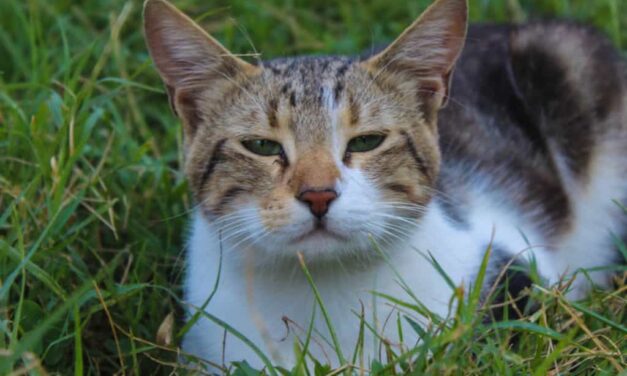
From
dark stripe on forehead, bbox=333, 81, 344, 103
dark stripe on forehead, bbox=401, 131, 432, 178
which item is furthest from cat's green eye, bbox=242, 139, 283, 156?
dark stripe on forehead, bbox=401, 131, 432, 178

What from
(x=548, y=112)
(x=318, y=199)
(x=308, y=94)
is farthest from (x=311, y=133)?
(x=548, y=112)

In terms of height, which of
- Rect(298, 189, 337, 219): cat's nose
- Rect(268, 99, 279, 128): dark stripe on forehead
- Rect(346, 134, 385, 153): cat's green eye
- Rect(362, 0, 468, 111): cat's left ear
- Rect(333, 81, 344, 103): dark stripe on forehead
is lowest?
Rect(298, 189, 337, 219): cat's nose

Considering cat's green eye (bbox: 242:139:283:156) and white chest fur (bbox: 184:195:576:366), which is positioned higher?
cat's green eye (bbox: 242:139:283:156)

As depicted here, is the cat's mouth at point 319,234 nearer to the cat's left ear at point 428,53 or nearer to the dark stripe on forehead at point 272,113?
Result: the dark stripe on forehead at point 272,113

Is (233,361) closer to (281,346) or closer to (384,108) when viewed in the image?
(281,346)

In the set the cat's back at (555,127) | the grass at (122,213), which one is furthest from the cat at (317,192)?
the cat's back at (555,127)

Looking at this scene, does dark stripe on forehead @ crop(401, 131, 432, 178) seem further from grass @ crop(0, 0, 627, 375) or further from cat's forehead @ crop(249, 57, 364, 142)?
grass @ crop(0, 0, 627, 375)
